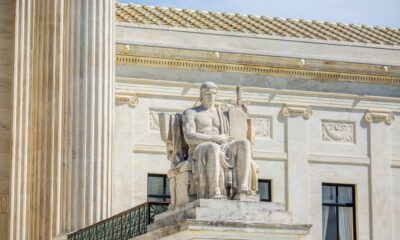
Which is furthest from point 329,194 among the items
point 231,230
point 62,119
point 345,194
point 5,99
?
point 231,230

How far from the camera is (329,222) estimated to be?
34.4m

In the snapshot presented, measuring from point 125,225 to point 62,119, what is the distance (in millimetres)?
4055

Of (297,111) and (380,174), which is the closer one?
(297,111)

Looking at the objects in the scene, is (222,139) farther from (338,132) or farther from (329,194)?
(338,132)

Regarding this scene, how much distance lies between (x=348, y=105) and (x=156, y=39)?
5.16 metres

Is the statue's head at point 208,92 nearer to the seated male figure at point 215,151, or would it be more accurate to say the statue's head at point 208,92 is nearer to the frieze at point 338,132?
the seated male figure at point 215,151

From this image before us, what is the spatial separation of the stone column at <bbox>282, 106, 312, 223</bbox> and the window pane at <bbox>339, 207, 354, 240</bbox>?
0.98m

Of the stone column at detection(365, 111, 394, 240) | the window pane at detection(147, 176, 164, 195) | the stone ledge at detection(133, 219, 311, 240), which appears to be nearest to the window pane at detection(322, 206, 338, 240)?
the stone column at detection(365, 111, 394, 240)

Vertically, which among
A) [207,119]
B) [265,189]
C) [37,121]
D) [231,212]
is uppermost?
[37,121]

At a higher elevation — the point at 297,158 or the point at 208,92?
the point at 208,92

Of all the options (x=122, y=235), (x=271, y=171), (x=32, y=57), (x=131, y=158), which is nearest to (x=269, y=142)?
(x=271, y=171)

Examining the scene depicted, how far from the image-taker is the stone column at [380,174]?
34.5 m

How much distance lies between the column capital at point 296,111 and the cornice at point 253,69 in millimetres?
746

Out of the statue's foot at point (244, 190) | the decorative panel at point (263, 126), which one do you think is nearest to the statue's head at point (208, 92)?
the statue's foot at point (244, 190)
